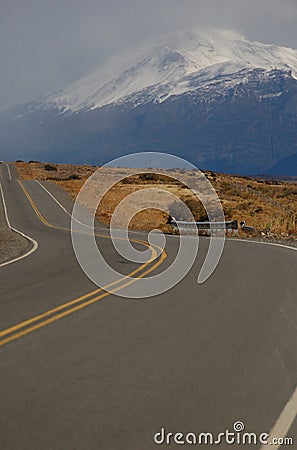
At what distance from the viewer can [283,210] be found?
112ft

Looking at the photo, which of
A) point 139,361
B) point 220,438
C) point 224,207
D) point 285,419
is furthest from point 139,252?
point 224,207

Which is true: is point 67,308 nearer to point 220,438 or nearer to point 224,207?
point 220,438

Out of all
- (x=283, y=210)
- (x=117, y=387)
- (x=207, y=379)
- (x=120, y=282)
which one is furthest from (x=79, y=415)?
(x=283, y=210)

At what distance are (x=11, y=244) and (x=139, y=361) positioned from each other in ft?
41.8

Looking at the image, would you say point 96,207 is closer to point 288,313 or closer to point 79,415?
point 288,313

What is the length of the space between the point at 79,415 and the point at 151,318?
3.27 meters

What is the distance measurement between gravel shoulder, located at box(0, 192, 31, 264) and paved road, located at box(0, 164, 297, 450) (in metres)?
3.81

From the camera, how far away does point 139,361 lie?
612 cm

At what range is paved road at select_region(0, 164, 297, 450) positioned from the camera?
4.70 m

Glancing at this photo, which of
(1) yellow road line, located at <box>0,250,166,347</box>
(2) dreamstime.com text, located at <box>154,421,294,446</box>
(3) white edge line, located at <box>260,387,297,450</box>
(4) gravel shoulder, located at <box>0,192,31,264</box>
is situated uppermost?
(3) white edge line, located at <box>260,387,297,450</box>

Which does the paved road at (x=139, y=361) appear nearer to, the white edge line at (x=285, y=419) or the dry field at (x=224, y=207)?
the white edge line at (x=285, y=419)

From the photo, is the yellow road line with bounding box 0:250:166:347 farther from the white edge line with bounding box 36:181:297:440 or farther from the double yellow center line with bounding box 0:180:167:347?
the white edge line with bounding box 36:181:297:440

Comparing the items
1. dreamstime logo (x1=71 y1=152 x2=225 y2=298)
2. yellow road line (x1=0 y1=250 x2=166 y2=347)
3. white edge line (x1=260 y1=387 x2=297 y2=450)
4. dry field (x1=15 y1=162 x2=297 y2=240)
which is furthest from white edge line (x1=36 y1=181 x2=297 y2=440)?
dry field (x1=15 y1=162 x2=297 y2=240)

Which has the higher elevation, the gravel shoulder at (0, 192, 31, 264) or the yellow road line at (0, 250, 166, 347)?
the yellow road line at (0, 250, 166, 347)
